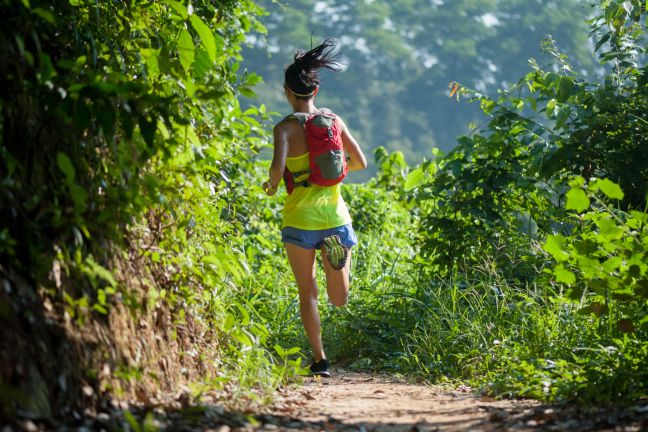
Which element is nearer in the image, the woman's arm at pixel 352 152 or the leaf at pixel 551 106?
the woman's arm at pixel 352 152

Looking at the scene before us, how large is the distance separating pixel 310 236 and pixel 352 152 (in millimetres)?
643

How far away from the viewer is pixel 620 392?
3691mm

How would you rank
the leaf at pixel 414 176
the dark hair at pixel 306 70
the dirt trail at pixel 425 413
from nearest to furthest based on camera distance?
the dirt trail at pixel 425 413
the dark hair at pixel 306 70
the leaf at pixel 414 176

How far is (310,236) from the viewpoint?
5.14 m

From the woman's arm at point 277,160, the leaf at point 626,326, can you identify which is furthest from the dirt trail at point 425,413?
the woman's arm at point 277,160

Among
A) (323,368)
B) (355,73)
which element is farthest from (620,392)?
(355,73)

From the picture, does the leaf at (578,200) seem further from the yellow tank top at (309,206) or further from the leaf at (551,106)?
the leaf at (551,106)

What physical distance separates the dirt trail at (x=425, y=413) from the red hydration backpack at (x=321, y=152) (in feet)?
4.03

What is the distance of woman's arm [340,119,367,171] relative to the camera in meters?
5.34

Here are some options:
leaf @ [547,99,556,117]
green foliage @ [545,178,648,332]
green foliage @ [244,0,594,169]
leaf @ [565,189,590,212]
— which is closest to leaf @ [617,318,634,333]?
green foliage @ [545,178,648,332]

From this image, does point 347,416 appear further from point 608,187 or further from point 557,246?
point 608,187

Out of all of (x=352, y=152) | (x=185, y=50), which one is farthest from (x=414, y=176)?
(x=185, y=50)

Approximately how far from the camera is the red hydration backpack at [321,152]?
5.09m

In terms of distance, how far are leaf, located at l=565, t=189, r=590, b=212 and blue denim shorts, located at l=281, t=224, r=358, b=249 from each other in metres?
1.75
